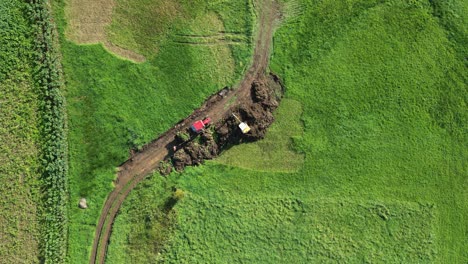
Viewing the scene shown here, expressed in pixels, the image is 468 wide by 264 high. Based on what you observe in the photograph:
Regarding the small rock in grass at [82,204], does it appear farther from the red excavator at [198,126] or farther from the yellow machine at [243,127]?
the yellow machine at [243,127]

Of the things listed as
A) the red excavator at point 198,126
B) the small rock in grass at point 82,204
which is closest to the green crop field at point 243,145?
the small rock in grass at point 82,204

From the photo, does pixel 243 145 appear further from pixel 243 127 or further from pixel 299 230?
pixel 299 230

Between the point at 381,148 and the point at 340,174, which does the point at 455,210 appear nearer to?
the point at 381,148

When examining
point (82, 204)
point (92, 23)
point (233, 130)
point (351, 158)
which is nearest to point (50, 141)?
point (82, 204)

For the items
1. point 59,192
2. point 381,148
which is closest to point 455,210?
point 381,148

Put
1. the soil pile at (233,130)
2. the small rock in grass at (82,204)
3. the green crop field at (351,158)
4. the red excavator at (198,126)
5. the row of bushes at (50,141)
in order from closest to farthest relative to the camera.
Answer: the row of bushes at (50,141)
the small rock in grass at (82,204)
the red excavator at (198,126)
the soil pile at (233,130)
the green crop field at (351,158)

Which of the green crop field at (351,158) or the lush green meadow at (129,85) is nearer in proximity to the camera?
the lush green meadow at (129,85)

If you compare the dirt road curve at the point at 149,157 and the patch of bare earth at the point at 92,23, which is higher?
the patch of bare earth at the point at 92,23
